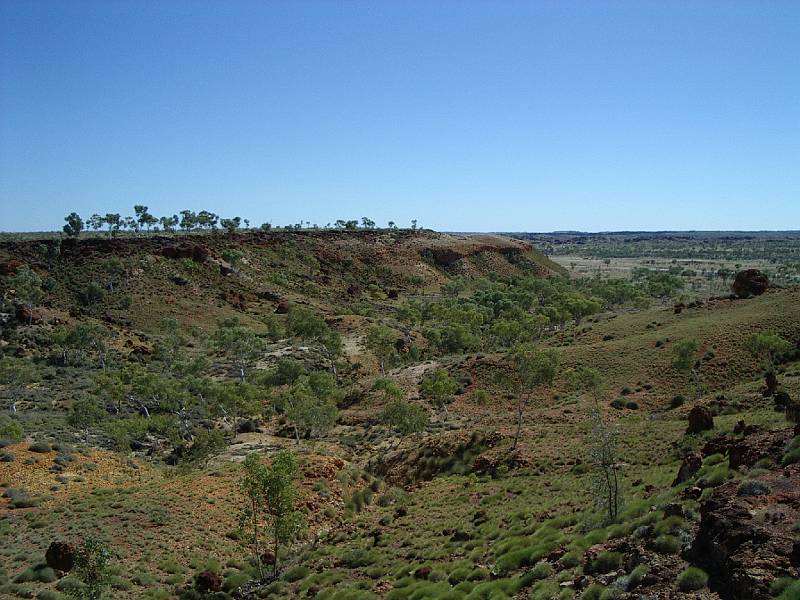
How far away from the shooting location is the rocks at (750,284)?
6344cm

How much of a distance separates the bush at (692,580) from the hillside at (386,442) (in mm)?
59

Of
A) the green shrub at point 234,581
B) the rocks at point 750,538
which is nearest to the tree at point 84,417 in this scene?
the green shrub at point 234,581

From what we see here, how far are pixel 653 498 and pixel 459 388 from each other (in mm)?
35583

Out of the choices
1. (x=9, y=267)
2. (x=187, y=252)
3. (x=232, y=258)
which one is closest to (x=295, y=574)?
(x=9, y=267)

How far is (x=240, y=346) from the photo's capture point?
213 ft

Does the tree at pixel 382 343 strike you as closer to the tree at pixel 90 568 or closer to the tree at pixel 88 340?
the tree at pixel 88 340

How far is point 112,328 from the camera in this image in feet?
249

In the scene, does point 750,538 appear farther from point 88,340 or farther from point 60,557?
point 88,340

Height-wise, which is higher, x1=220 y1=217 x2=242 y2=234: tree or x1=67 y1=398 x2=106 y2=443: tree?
x1=220 y1=217 x2=242 y2=234: tree

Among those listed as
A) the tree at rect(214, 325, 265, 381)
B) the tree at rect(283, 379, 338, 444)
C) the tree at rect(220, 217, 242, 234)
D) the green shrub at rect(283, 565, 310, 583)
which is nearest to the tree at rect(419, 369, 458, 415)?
the tree at rect(283, 379, 338, 444)

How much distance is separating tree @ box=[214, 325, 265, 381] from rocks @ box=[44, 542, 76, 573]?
4399 centimetres

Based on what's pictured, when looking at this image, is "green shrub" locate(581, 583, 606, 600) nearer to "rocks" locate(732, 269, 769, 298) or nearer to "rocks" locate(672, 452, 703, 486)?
"rocks" locate(672, 452, 703, 486)

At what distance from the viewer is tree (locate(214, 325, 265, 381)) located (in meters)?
65.7

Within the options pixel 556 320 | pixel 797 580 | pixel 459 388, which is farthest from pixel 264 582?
pixel 556 320
